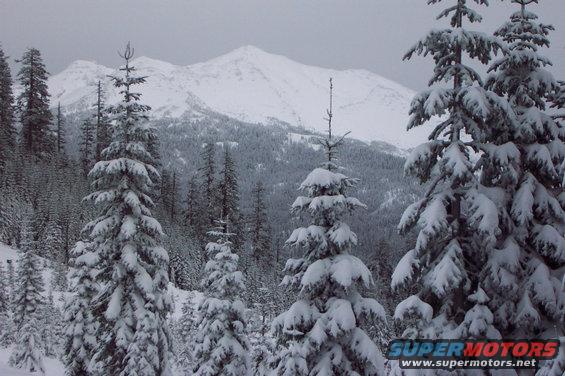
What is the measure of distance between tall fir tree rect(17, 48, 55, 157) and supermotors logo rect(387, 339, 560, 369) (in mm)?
64125

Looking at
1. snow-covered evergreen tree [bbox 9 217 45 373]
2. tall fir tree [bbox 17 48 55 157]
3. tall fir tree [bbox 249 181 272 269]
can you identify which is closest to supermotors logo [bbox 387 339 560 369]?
snow-covered evergreen tree [bbox 9 217 45 373]

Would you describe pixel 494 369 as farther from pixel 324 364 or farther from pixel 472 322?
pixel 324 364

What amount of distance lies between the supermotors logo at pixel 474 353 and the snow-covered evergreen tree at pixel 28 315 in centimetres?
2839

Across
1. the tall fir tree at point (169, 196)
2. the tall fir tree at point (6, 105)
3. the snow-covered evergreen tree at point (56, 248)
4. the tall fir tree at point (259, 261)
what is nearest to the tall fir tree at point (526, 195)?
the snow-covered evergreen tree at point (56, 248)

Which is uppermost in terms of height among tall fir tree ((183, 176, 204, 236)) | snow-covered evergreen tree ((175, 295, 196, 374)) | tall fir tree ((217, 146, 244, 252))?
tall fir tree ((217, 146, 244, 252))

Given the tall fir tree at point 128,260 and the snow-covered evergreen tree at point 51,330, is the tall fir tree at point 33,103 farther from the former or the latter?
the tall fir tree at point 128,260

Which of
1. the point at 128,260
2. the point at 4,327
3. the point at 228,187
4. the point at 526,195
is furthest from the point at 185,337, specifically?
the point at 526,195

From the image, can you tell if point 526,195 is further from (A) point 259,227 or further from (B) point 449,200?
(A) point 259,227

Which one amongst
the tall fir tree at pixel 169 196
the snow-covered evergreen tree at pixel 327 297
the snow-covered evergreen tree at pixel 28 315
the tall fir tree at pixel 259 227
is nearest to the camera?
the snow-covered evergreen tree at pixel 327 297

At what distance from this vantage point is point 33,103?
6475 cm

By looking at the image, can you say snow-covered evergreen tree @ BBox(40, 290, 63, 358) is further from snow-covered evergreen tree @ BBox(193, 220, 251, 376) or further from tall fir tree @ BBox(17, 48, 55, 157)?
tall fir tree @ BBox(17, 48, 55, 157)

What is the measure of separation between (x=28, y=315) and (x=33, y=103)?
39.4 meters

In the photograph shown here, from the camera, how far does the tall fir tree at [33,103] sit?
64312 millimetres

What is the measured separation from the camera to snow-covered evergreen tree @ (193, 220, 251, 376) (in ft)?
64.3
